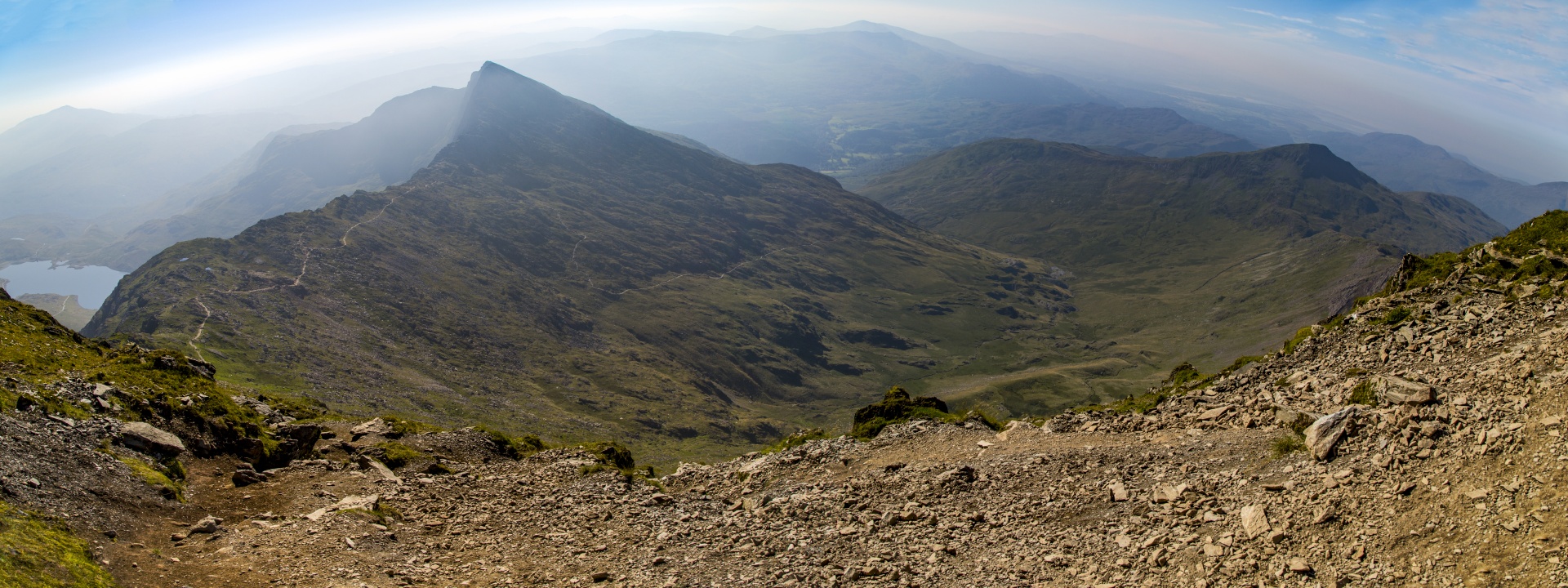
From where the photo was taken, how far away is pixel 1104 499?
68.0ft

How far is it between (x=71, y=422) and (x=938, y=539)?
28999 mm

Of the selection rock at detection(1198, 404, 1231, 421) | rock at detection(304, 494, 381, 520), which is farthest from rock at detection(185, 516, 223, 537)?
rock at detection(1198, 404, 1231, 421)

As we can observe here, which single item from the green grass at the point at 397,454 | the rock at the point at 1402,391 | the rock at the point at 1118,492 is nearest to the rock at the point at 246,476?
the green grass at the point at 397,454

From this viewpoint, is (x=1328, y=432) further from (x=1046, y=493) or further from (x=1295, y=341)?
(x=1295, y=341)

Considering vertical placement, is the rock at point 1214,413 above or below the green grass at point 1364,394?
below

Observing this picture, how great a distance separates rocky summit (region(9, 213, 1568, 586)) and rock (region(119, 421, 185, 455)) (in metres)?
0.23

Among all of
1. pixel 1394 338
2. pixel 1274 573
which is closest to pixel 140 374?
pixel 1274 573

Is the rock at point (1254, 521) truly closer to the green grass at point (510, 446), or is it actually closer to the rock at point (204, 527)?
the green grass at point (510, 446)

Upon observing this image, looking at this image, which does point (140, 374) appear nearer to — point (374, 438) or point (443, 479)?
Answer: point (374, 438)

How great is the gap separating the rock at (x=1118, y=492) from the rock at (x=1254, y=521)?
3577 millimetres

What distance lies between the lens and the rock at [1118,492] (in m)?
20.4

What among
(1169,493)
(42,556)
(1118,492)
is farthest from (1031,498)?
(42,556)

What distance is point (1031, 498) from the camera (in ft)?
72.9

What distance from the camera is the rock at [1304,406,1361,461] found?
1780 cm
